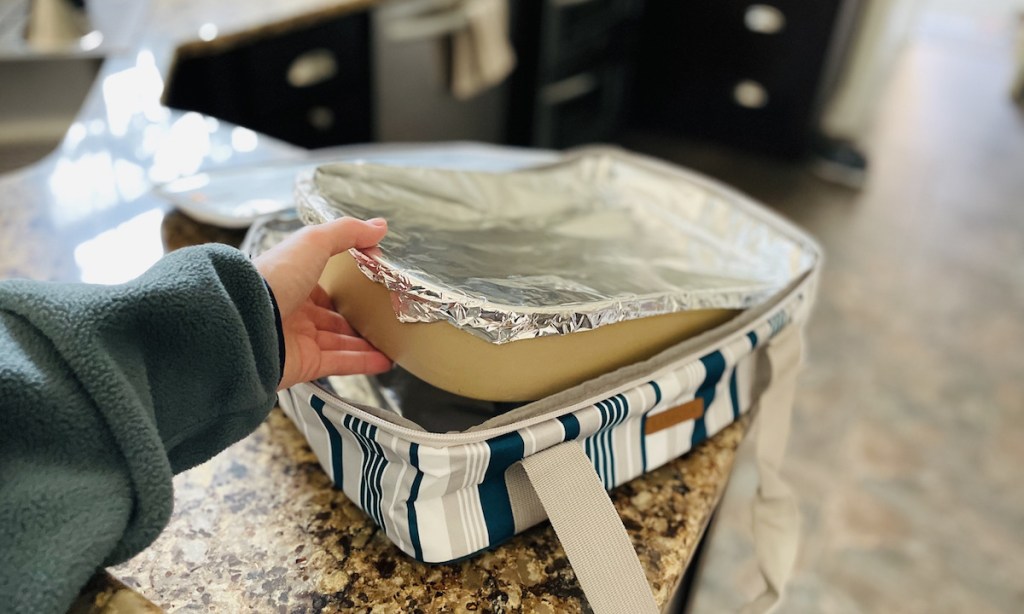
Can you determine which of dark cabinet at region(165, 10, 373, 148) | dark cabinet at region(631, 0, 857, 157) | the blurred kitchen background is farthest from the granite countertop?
dark cabinet at region(631, 0, 857, 157)

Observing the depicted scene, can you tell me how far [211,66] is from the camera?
3.83 feet

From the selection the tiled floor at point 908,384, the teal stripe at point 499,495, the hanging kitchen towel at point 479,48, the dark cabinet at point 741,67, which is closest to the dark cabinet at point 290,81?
the hanging kitchen towel at point 479,48

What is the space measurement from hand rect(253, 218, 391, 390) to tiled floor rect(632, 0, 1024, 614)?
0.96m

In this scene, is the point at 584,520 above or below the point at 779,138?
above

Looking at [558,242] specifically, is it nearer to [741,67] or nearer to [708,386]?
[708,386]

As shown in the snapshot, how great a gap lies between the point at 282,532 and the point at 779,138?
7.22ft

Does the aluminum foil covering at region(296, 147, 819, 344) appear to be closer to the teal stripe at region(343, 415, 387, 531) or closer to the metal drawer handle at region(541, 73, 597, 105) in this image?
the teal stripe at region(343, 415, 387, 531)

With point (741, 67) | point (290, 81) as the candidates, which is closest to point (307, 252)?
point (290, 81)

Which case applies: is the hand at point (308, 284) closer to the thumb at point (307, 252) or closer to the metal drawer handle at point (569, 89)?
the thumb at point (307, 252)

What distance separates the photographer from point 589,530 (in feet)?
1.50

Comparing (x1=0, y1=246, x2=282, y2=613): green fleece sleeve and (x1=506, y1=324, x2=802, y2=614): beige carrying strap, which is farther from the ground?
(x1=0, y1=246, x2=282, y2=613): green fleece sleeve

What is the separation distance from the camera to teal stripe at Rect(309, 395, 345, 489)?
0.49m

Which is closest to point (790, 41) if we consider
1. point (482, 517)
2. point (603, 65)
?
point (603, 65)

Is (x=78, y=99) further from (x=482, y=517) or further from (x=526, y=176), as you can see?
(x=482, y=517)
